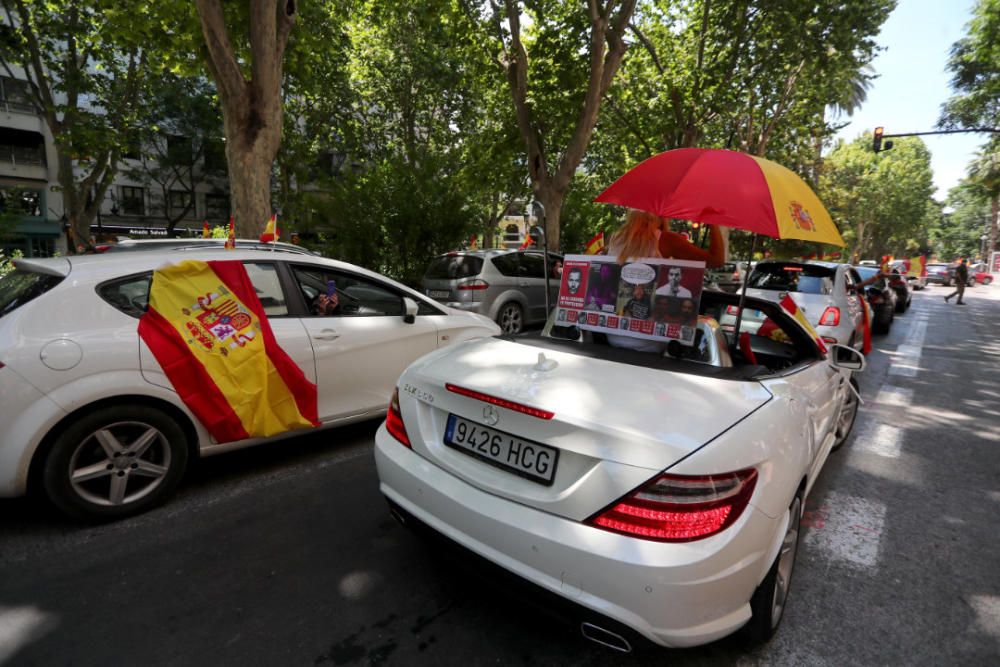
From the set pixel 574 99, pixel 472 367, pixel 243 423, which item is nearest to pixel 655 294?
pixel 472 367

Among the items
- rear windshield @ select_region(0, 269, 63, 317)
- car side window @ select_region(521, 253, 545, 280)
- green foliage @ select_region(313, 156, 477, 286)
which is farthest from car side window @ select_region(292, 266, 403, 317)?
green foliage @ select_region(313, 156, 477, 286)

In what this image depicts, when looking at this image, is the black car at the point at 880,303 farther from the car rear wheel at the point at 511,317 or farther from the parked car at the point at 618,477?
the parked car at the point at 618,477

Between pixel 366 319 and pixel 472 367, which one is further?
pixel 366 319

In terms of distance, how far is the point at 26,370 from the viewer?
105 inches

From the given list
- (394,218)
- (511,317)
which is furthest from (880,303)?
(394,218)

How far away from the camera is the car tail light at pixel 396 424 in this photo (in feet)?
7.92

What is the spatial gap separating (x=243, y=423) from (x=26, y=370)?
1.10 m

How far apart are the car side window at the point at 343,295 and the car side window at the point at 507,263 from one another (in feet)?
17.2

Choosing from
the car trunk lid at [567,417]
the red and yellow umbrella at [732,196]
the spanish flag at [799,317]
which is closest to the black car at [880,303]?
the spanish flag at [799,317]

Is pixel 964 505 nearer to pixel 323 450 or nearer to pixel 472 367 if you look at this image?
pixel 472 367

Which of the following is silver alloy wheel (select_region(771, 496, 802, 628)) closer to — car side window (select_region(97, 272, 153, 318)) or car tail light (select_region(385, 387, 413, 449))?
car tail light (select_region(385, 387, 413, 449))

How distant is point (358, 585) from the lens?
2533mm

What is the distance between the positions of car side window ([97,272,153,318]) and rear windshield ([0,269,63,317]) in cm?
23

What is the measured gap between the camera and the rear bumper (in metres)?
A: 1.64
